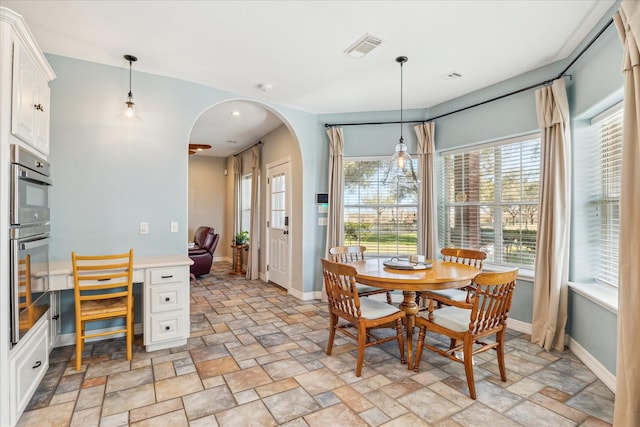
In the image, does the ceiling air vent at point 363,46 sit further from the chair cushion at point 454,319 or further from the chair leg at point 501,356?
the chair leg at point 501,356

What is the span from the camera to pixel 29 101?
2.17 m

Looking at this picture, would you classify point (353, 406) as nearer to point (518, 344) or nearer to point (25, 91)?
point (518, 344)

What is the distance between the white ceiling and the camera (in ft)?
7.79

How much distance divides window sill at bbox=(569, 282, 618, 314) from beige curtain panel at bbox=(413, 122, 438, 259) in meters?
1.58

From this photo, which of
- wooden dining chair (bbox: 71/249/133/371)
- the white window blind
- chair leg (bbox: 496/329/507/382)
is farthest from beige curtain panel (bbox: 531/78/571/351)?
the white window blind

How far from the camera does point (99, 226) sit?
3227 mm

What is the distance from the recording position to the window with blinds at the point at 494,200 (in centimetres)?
357

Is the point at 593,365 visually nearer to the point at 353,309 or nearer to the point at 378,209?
the point at 353,309

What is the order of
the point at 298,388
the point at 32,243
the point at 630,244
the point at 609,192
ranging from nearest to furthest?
the point at 630,244 < the point at 32,243 < the point at 298,388 < the point at 609,192

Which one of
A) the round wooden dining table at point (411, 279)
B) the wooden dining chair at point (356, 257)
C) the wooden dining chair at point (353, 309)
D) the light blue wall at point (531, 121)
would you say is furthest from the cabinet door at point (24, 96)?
the light blue wall at point (531, 121)

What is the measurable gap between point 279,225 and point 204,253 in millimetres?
1709

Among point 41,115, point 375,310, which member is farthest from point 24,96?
point 375,310

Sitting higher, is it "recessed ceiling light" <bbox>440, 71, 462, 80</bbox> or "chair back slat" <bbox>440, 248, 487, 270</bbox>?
"recessed ceiling light" <bbox>440, 71, 462, 80</bbox>

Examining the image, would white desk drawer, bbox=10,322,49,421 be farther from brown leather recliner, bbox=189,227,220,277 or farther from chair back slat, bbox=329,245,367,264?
brown leather recliner, bbox=189,227,220,277
